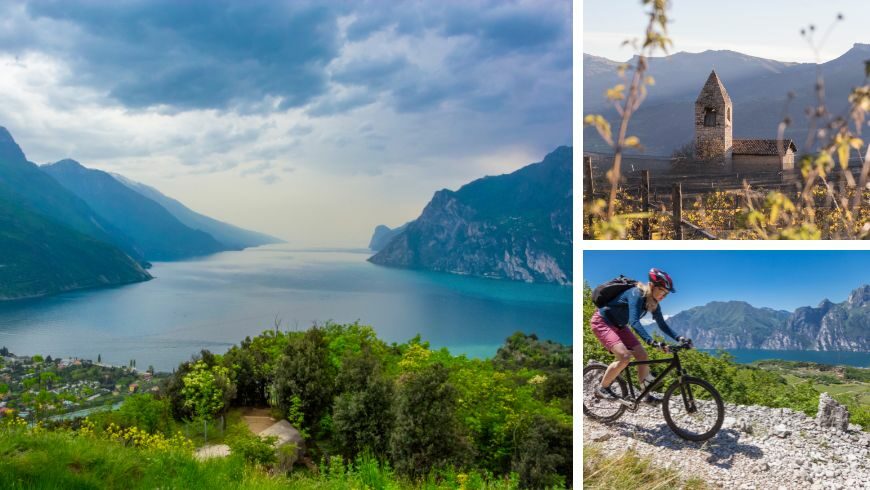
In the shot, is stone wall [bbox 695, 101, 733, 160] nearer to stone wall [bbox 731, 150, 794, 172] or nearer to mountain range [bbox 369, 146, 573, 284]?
stone wall [bbox 731, 150, 794, 172]

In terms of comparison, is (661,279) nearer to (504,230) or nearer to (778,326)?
(778,326)

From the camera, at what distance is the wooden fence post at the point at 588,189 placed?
2.66 m

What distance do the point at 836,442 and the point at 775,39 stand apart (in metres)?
1.49

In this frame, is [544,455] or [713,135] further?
[544,455]

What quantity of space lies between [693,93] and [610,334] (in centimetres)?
98

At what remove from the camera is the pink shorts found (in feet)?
9.36

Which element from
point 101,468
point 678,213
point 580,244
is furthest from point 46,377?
point 678,213

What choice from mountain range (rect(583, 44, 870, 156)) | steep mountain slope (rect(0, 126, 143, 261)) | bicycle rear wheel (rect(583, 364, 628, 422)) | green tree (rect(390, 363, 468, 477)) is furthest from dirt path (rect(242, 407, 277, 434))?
steep mountain slope (rect(0, 126, 143, 261))

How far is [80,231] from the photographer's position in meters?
8.41

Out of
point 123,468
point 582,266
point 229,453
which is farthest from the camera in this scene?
point 229,453

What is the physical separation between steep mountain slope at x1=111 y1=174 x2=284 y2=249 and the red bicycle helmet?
6.62m

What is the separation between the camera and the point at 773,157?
264 centimetres

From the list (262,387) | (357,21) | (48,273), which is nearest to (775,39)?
(262,387)

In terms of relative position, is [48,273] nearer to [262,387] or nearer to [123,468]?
[262,387]
